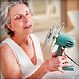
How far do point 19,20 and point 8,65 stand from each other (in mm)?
154

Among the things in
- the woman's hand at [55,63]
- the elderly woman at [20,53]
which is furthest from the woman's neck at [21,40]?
the woman's hand at [55,63]

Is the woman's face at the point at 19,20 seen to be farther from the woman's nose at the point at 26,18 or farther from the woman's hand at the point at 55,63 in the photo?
the woman's hand at the point at 55,63

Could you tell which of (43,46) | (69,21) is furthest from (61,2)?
(43,46)

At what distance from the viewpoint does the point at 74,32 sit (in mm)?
730

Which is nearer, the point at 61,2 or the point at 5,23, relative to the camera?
the point at 5,23

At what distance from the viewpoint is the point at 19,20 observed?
67 cm

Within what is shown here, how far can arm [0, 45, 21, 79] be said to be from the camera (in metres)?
0.65

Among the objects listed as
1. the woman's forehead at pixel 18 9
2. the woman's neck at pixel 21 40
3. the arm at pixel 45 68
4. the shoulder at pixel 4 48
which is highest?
the woman's forehead at pixel 18 9

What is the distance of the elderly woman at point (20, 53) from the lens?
657 mm

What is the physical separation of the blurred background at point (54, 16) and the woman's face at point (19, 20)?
1.6 inches

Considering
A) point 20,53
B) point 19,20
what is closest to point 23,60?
point 20,53

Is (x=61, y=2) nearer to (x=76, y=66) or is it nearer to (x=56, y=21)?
(x=56, y=21)

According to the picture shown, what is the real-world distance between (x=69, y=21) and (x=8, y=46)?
0.81ft

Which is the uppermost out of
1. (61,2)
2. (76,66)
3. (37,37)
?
(61,2)
